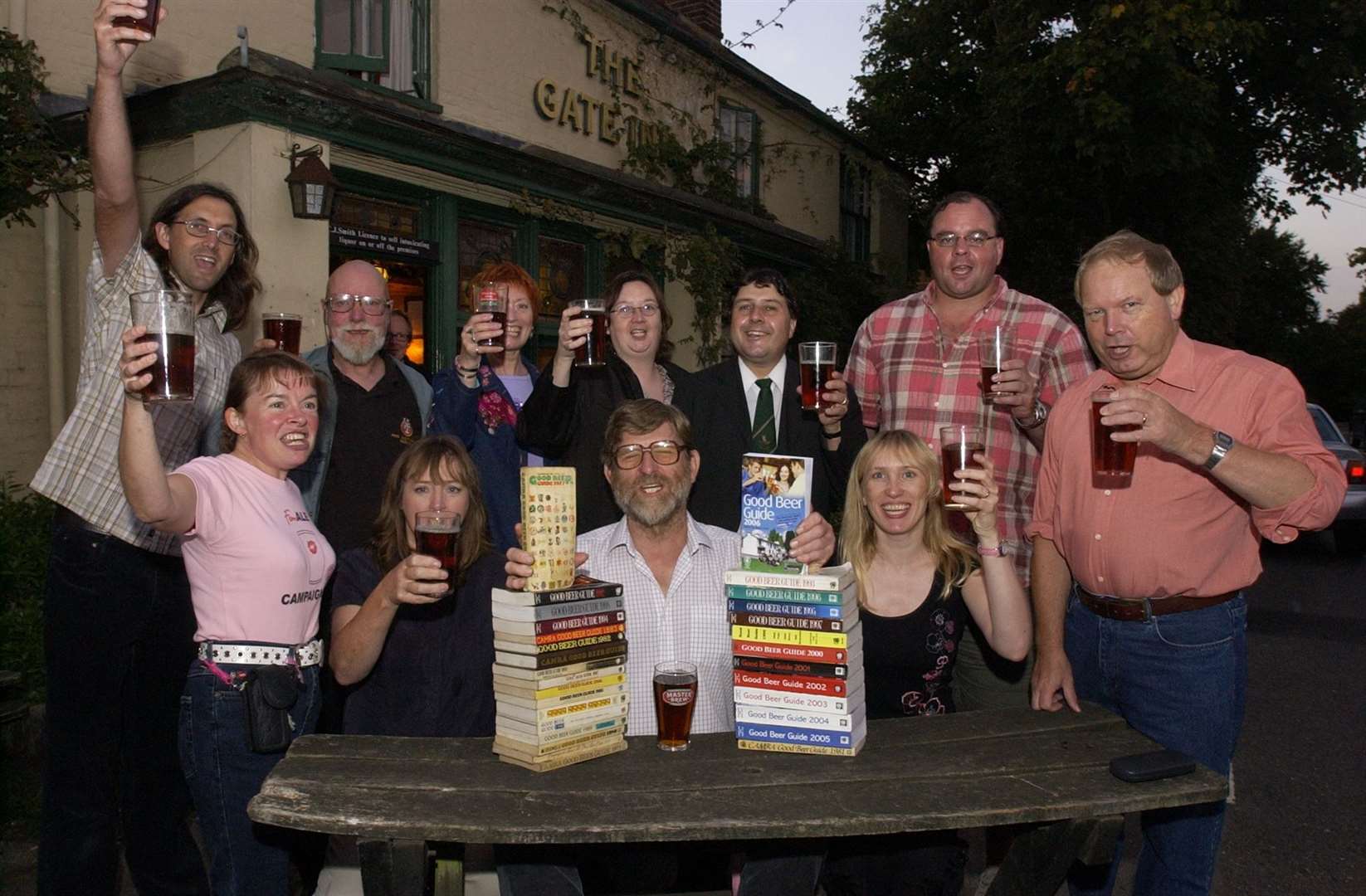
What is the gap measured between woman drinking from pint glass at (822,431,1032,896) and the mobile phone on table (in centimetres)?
67

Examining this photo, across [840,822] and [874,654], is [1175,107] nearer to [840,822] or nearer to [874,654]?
[874,654]

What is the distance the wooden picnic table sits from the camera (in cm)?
207

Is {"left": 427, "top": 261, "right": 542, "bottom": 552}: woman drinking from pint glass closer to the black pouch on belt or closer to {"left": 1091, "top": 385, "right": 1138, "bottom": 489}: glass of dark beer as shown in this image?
the black pouch on belt

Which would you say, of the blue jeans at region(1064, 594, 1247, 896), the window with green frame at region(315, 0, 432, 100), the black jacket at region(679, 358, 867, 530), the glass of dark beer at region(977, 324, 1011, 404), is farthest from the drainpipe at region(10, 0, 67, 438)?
the blue jeans at region(1064, 594, 1247, 896)

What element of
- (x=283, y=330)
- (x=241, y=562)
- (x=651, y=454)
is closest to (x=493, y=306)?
(x=283, y=330)

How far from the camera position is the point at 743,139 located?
1323 centimetres

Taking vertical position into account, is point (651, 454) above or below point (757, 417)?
below

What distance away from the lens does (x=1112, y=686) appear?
299 cm

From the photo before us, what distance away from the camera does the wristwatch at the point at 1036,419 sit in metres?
3.44

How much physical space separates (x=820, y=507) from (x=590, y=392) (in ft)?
3.40

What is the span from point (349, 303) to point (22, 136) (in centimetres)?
337

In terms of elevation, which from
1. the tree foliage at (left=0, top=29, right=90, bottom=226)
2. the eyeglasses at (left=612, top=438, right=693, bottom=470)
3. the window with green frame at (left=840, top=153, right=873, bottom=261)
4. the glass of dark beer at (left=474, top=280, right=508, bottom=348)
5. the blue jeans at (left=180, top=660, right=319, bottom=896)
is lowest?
the blue jeans at (left=180, top=660, right=319, bottom=896)

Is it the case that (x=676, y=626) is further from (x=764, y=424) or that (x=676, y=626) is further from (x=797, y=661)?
(x=764, y=424)

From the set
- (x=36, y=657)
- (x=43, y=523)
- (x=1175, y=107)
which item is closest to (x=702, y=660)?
(x=36, y=657)
